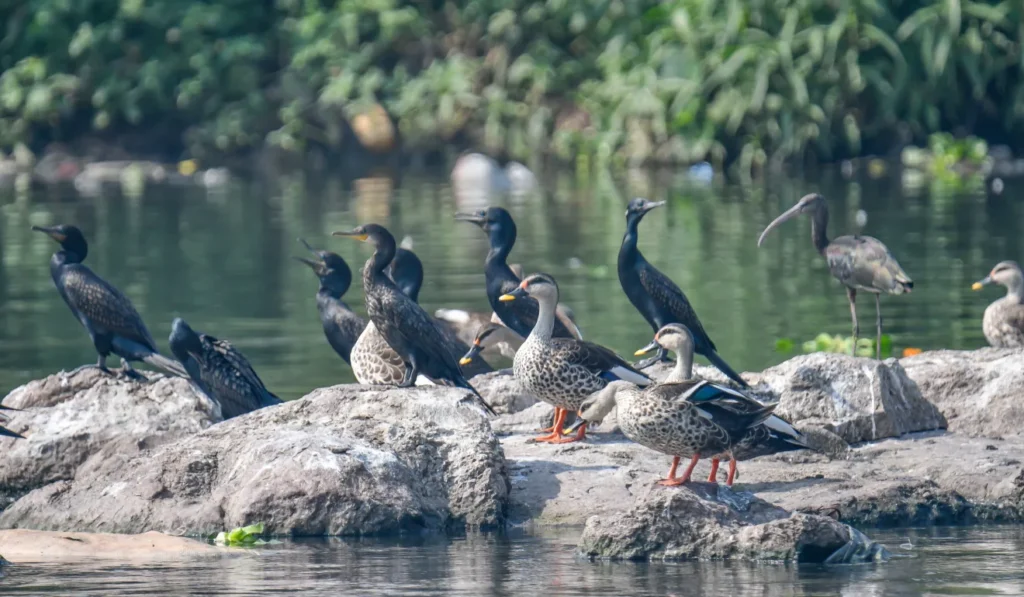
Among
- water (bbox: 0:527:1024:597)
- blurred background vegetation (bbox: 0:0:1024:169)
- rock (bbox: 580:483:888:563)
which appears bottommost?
water (bbox: 0:527:1024:597)

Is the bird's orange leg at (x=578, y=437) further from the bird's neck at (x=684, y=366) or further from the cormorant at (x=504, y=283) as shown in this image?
the cormorant at (x=504, y=283)

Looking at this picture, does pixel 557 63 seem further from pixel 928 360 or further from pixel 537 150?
pixel 928 360

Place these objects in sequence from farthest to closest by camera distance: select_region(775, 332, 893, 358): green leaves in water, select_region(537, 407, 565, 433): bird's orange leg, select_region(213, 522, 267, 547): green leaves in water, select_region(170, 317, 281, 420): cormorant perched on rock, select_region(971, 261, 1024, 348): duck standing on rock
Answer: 1. select_region(775, 332, 893, 358): green leaves in water
2. select_region(971, 261, 1024, 348): duck standing on rock
3. select_region(170, 317, 281, 420): cormorant perched on rock
4. select_region(537, 407, 565, 433): bird's orange leg
5. select_region(213, 522, 267, 547): green leaves in water

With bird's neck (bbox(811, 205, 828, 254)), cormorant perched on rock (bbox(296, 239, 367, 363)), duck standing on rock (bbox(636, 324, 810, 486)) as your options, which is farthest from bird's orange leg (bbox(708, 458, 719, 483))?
bird's neck (bbox(811, 205, 828, 254))

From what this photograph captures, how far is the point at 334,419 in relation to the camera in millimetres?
9055

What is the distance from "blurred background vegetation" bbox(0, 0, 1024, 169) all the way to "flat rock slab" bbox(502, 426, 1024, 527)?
72.0ft

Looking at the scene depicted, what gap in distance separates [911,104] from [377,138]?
1111cm

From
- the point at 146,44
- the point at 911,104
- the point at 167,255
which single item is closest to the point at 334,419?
the point at 167,255

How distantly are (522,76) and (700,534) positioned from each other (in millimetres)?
27865

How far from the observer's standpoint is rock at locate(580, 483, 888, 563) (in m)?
7.41

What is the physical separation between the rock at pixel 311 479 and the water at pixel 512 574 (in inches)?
9.7

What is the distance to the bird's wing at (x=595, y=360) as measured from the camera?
9289 millimetres

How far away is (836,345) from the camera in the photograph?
13391 mm

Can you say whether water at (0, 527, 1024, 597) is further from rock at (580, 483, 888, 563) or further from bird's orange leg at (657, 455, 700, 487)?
bird's orange leg at (657, 455, 700, 487)
